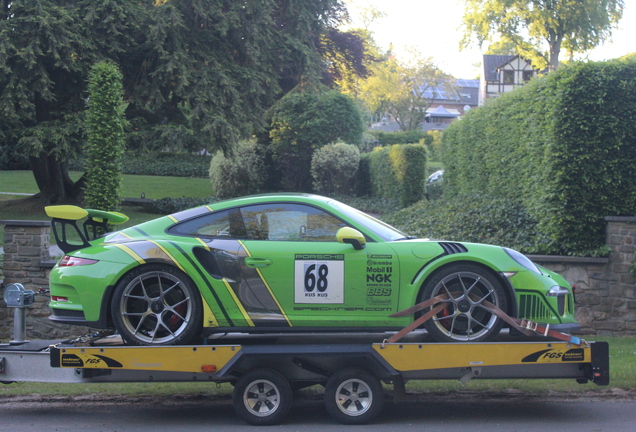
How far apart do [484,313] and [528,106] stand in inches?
262

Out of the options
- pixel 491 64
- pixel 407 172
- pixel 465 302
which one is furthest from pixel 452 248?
pixel 491 64

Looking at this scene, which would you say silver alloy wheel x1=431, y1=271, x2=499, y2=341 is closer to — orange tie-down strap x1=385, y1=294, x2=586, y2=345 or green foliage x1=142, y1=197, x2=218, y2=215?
orange tie-down strap x1=385, y1=294, x2=586, y2=345

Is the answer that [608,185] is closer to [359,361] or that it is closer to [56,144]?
[359,361]

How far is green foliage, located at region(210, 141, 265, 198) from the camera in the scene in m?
28.1

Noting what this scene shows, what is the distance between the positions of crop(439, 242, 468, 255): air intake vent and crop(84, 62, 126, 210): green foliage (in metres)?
7.24

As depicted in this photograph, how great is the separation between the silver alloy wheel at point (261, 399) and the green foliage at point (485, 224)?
5733mm

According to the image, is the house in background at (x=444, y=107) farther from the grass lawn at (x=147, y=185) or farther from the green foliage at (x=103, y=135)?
the green foliage at (x=103, y=135)

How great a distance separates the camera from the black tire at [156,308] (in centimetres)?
500

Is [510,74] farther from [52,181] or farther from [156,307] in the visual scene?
[156,307]

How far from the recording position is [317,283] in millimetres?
5027

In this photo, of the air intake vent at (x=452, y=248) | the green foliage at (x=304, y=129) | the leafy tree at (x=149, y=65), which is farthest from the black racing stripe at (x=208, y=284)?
the green foliage at (x=304, y=129)

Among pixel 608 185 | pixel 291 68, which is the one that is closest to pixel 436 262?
pixel 608 185

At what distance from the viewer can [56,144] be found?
1753cm

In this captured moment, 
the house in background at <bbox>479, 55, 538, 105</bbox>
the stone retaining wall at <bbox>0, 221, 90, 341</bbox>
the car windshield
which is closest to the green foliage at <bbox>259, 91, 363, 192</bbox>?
the stone retaining wall at <bbox>0, 221, 90, 341</bbox>
